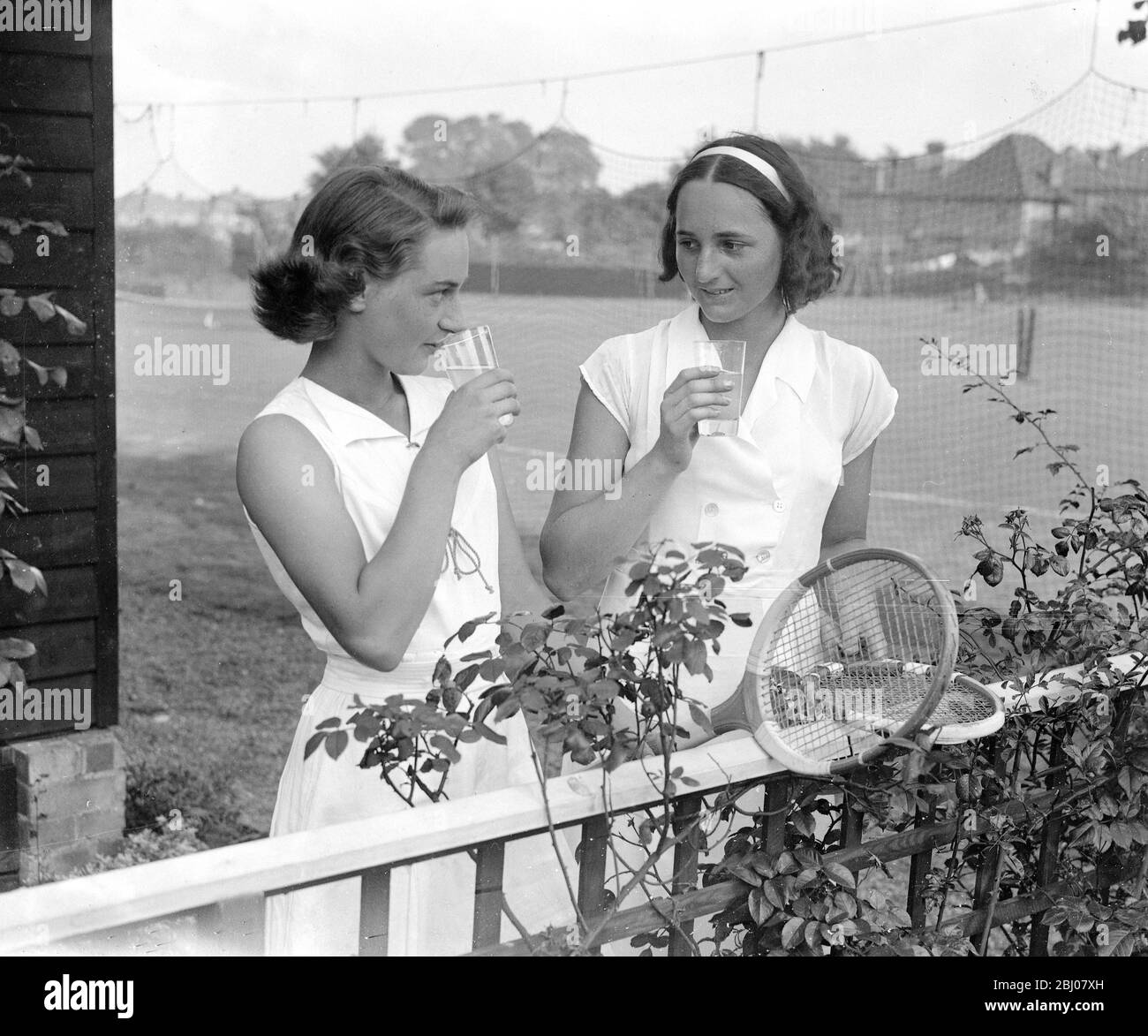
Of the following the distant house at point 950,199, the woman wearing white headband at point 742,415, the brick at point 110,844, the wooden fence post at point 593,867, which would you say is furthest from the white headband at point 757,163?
the brick at point 110,844

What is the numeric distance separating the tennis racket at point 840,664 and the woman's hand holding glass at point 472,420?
0.46 m

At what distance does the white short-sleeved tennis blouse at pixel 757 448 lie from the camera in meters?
2.02

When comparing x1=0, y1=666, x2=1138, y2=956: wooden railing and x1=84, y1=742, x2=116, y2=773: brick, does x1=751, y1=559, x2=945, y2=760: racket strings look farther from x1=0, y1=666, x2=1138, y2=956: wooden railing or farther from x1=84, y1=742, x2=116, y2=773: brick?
x1=84, y1=742, x2=116, y2=773: brick

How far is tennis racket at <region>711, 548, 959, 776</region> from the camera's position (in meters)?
1.69

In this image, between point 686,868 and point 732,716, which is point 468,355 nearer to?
point 732,716

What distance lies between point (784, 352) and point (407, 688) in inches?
32.4

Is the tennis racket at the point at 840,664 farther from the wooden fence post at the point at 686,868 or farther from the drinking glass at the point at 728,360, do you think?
the drinking glass at the point at 728,360

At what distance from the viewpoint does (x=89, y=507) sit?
10.5 ft

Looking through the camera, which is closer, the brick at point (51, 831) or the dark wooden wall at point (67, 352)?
the dark wooden wall at point (67, 352)

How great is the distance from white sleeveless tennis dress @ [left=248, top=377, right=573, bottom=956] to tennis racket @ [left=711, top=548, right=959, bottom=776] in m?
0.36

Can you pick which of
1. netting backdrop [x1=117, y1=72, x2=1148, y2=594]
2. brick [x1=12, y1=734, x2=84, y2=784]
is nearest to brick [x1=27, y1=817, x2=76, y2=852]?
brick [x1=12, y1=734, x2=84, y2=784]

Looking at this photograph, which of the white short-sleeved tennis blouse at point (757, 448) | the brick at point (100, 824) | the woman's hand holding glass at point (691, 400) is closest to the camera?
the woman's hand holding glass at point (691, 400)
